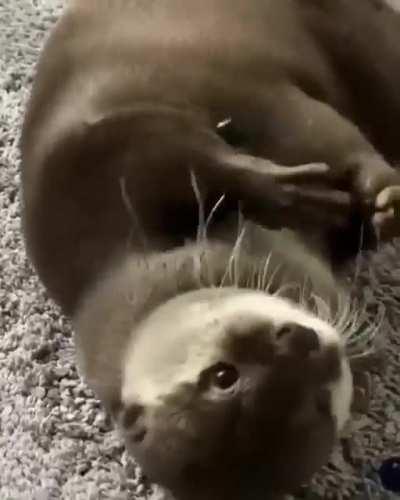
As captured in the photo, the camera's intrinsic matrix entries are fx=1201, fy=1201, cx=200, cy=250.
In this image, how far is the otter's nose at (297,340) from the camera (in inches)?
35.9

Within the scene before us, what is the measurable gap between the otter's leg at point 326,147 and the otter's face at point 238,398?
0.19m

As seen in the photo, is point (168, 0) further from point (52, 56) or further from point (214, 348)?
point (214, 348)

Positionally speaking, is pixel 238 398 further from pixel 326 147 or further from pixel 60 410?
pixel 60 410

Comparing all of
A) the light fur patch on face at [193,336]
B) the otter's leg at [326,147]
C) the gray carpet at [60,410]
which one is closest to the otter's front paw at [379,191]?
the otter's leg at [326,147]

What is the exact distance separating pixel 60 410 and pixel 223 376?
465 millimetres

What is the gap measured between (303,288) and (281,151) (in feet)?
0.48

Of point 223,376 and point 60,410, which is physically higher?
point 223,376

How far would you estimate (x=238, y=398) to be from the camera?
901 mm

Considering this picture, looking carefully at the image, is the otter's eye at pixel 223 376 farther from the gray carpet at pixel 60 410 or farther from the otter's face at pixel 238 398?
the gray carpet at pixel 60 410

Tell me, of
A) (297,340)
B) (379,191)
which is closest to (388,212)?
(379,191)

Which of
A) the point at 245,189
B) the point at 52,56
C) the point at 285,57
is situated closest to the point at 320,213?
the point at 245,189

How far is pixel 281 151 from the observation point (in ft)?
3.72

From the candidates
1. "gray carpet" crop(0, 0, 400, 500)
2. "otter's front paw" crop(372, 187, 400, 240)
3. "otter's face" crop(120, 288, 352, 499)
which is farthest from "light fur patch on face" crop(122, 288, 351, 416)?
"gray carpet" crop(0, 0, 400, 500)

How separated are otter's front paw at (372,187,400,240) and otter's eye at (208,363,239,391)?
0.24 m
